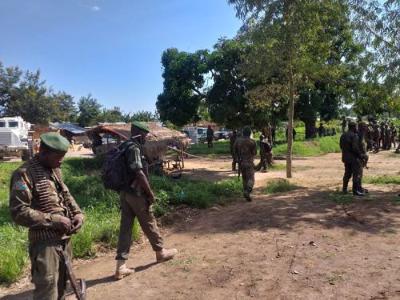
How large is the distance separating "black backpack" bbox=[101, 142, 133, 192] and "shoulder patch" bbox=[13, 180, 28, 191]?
2.06m

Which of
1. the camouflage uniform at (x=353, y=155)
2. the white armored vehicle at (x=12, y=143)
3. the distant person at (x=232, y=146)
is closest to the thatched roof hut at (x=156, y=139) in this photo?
the distant person at (x=232, y=146)

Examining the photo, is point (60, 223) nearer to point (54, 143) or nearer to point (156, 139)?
point (54, 143)

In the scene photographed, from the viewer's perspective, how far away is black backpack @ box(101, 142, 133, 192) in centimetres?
590

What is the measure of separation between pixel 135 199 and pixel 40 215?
7.17ft

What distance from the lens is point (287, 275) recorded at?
5695mm

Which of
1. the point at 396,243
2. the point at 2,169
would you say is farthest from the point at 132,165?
the point at 2,169

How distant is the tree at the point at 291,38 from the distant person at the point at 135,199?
8556mm

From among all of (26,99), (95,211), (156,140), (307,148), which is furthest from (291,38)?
(26,99)

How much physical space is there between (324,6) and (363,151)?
457 cm

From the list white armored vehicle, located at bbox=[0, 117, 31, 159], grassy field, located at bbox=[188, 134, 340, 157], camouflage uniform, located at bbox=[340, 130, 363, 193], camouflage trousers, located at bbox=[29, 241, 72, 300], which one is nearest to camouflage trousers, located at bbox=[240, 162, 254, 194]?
camouflage uniform, located at bbox=[340, 130, 363, 193]

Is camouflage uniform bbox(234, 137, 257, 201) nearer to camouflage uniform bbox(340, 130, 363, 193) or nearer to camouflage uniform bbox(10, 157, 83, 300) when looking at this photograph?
camouflage uniform bbox(340, 130, 363, 193)

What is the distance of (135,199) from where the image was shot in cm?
604

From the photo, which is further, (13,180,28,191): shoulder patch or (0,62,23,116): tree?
(0,62,23,116): tree

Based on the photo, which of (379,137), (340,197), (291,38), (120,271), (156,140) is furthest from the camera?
(379,137)
